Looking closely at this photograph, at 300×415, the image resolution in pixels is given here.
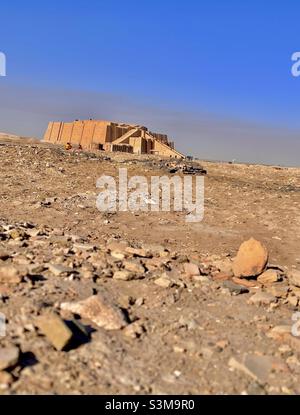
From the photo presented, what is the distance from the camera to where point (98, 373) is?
248cm

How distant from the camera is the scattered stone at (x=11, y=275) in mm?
A: 3439

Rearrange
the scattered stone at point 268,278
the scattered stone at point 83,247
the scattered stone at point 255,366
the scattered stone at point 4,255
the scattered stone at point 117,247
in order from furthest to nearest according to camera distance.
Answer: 1. the scattered stone at point 117,247
2. the scattered stone at point 83,247
3. the scattered stone at point 268,278
4. the scattered stone at point 4,255
5. the scattered stone at point 255,366

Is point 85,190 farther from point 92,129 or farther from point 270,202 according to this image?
point 92,129

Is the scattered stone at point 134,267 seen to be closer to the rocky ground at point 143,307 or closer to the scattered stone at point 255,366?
the rocky ground at point 143,307

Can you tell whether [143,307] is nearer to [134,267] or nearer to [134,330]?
[134,330]

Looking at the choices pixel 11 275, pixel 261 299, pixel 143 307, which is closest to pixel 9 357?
pixel 11 275

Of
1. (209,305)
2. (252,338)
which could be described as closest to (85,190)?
(209,305)

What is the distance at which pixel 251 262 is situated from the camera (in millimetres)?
4445

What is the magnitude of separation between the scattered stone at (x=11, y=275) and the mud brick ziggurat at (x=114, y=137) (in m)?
18.7

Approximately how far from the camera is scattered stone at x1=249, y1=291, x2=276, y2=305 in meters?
3.87

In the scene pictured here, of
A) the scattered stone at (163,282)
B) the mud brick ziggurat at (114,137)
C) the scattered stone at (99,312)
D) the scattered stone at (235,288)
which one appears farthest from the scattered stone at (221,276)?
the mud brick ziggurat at (114,137)

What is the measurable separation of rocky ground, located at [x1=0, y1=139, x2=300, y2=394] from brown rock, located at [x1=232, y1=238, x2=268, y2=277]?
1 centimetres

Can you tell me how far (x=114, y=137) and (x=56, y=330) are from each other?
2390 cm

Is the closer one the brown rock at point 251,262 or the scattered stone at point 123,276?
the scattered stone at point 123,276
